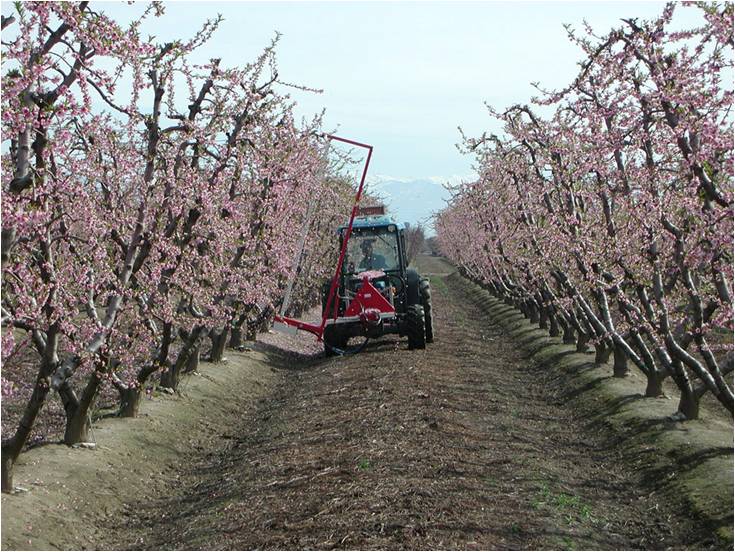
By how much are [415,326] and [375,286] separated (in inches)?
58.5

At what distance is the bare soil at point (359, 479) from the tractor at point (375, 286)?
4228mm

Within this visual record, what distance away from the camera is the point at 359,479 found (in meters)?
11.1

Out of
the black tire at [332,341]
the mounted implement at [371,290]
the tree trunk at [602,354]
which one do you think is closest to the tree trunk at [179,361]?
the mounted implement at [371,290]

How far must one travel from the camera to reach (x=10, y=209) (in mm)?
8195

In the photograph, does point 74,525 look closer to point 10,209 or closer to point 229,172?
point 10,209

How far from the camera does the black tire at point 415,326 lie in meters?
24.1

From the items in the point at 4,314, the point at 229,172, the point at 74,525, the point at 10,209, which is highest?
the point at 229,172

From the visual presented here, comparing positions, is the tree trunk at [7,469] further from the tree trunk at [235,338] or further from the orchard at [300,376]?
the tree trunk at [235,338]

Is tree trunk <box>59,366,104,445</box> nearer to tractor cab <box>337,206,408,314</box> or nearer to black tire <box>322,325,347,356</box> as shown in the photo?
black tire <box>322,325,347,356</box>

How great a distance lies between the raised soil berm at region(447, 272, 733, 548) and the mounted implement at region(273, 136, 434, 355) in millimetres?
4022

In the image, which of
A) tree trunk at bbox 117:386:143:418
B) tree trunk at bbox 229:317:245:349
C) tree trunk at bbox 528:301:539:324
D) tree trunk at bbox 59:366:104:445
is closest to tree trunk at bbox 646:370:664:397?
tree trunk at bbox 117:386:143:418

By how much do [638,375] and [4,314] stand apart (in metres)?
14.7

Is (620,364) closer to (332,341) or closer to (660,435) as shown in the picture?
(660,435)


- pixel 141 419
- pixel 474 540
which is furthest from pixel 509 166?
pixel 474 540
